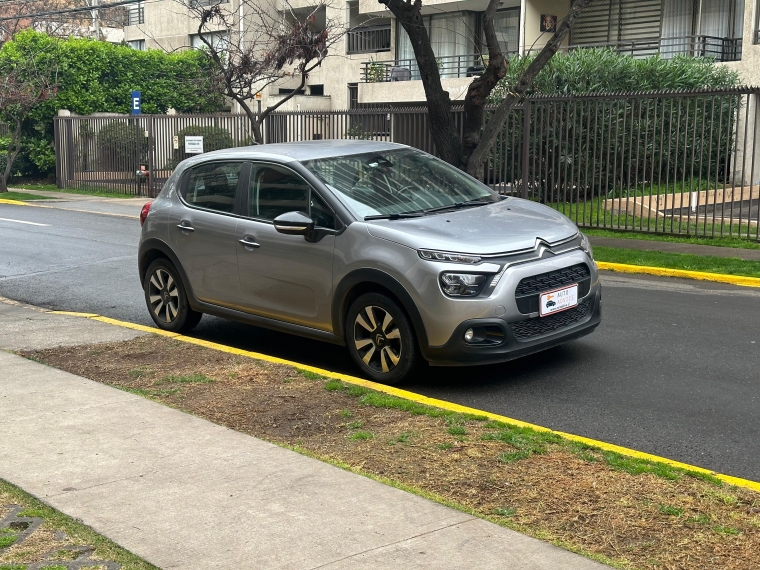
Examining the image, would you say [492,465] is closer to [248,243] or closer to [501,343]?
[501,343]

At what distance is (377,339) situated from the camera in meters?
7.16

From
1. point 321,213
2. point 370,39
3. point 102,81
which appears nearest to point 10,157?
point 102,81

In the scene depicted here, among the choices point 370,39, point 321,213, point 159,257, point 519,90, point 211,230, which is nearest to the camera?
point 321,213

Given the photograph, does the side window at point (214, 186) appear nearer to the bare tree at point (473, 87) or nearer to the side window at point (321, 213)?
the side window at point (321, 213)

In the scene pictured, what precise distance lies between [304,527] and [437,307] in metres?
2.60

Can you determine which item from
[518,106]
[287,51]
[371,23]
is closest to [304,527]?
[518,106]

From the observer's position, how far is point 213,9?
79.6ft

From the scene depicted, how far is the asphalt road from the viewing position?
5.91 metres

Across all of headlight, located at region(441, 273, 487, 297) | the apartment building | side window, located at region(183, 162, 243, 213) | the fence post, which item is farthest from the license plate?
the apartment building

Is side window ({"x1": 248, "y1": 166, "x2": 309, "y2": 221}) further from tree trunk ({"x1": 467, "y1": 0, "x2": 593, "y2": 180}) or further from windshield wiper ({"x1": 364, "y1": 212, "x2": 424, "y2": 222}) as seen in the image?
tree trunk ({"x1": 467, "y1": 0, "x2": 593, "y2": 180})

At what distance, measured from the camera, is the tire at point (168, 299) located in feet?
29.3

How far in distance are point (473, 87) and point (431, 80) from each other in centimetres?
70

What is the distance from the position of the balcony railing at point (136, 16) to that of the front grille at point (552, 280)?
48.1 m

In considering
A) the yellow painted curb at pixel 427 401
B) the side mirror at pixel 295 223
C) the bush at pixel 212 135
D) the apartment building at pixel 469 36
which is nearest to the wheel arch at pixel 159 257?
the yellow painted curb at pixel 427 401
